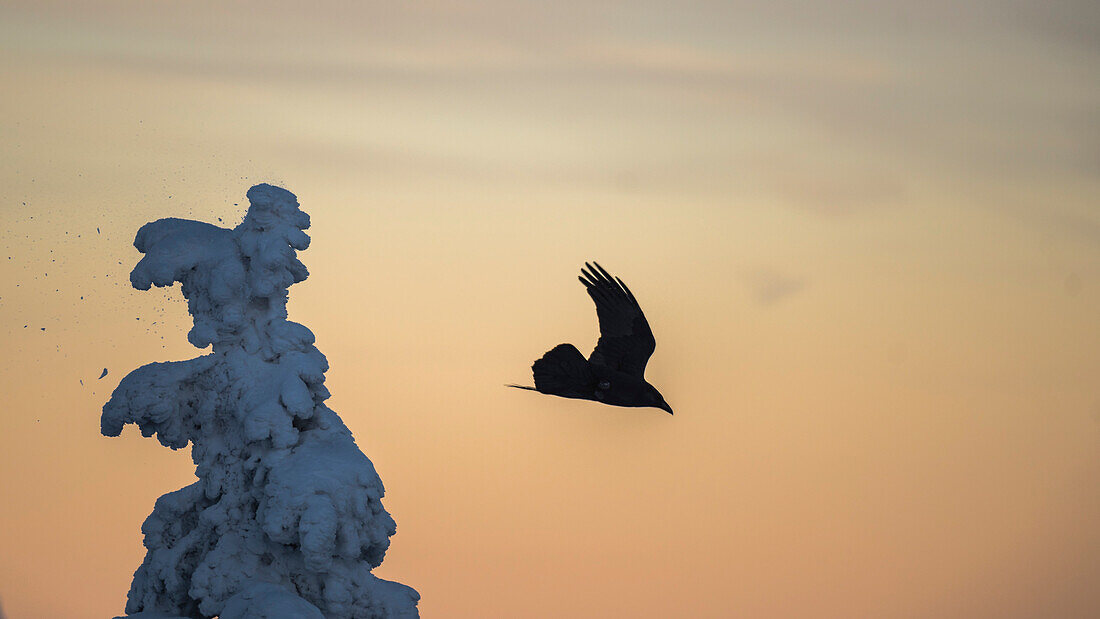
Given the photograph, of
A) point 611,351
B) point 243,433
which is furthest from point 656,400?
point 243,433

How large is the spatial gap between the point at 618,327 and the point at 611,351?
387mm

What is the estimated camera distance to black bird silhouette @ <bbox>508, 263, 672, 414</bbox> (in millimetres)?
23875

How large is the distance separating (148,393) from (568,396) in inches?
249

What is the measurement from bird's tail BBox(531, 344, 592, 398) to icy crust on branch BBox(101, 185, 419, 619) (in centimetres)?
330

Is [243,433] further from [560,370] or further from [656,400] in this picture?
[656,400]

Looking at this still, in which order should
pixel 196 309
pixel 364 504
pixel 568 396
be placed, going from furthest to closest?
pixel 568 396
pixel 196 309
pixel 364 504

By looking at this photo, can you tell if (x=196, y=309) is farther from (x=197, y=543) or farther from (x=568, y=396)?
(x=568, y=396)

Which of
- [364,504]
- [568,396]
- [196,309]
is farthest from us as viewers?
[568,396]

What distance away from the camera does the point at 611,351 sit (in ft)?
78.7

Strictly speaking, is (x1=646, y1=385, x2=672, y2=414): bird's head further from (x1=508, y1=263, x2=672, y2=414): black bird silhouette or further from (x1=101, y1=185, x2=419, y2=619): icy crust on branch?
(x1=101, y1=185, x2=419, y2=619): icy crust on branch

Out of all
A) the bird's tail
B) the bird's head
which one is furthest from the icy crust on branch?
the bird's head

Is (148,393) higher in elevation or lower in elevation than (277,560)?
higher

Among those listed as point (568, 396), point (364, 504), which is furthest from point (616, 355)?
point (364, 504)

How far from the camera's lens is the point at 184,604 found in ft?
72.5
